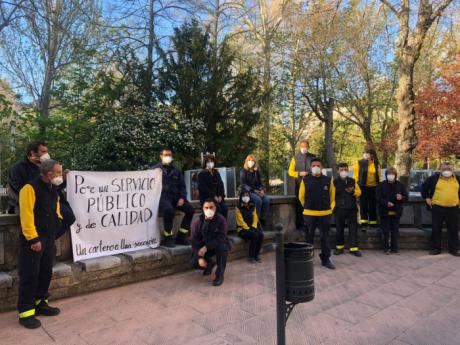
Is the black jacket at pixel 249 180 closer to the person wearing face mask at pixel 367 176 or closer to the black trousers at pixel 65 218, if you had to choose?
the person wearing face mask at pixel 367 176

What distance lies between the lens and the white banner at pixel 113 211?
5.55 meters

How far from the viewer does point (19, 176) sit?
15.3 feet

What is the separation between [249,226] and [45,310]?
3.64 m

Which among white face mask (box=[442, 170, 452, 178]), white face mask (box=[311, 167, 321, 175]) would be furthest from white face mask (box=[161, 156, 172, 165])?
white face mask (box=[442, 170, 452, 178])

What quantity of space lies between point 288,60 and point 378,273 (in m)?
17.0

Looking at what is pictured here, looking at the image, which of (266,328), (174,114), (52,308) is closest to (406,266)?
(266,328)

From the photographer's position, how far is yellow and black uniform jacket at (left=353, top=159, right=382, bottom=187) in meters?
8.35

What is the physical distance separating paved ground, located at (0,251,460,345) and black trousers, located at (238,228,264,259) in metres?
0.80

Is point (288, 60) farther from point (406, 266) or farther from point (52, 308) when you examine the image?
point (52, 308)

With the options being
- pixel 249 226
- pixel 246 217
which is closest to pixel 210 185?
pixel 246 217

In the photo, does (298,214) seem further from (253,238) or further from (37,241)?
(37,241)

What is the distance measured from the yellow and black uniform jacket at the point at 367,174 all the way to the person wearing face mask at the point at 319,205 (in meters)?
1.74

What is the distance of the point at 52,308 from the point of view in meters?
4.52

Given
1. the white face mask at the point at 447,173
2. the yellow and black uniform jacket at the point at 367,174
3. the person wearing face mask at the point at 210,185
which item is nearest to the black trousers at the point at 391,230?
the yellow and black uniform jacket at the point at 367,174
